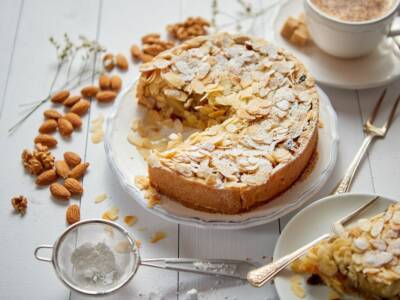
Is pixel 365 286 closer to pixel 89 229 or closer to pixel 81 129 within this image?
pixel 89 229

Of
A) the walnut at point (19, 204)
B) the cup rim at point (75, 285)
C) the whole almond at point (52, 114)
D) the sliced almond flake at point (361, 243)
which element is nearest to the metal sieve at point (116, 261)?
the cup rim at point (75, 285)

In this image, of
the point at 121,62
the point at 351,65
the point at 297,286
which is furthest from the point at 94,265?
the point at 351,65

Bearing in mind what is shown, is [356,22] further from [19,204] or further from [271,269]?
[19,204]

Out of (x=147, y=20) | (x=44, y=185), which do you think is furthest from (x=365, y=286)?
(x=147, y=20)

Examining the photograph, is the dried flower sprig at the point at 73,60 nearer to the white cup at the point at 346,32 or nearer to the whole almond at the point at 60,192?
the whole almond at the point at 60,192

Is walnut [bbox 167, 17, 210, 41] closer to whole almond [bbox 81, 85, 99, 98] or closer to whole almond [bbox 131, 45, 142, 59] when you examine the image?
whole almond [bbox 131, 45, 142, 59]
